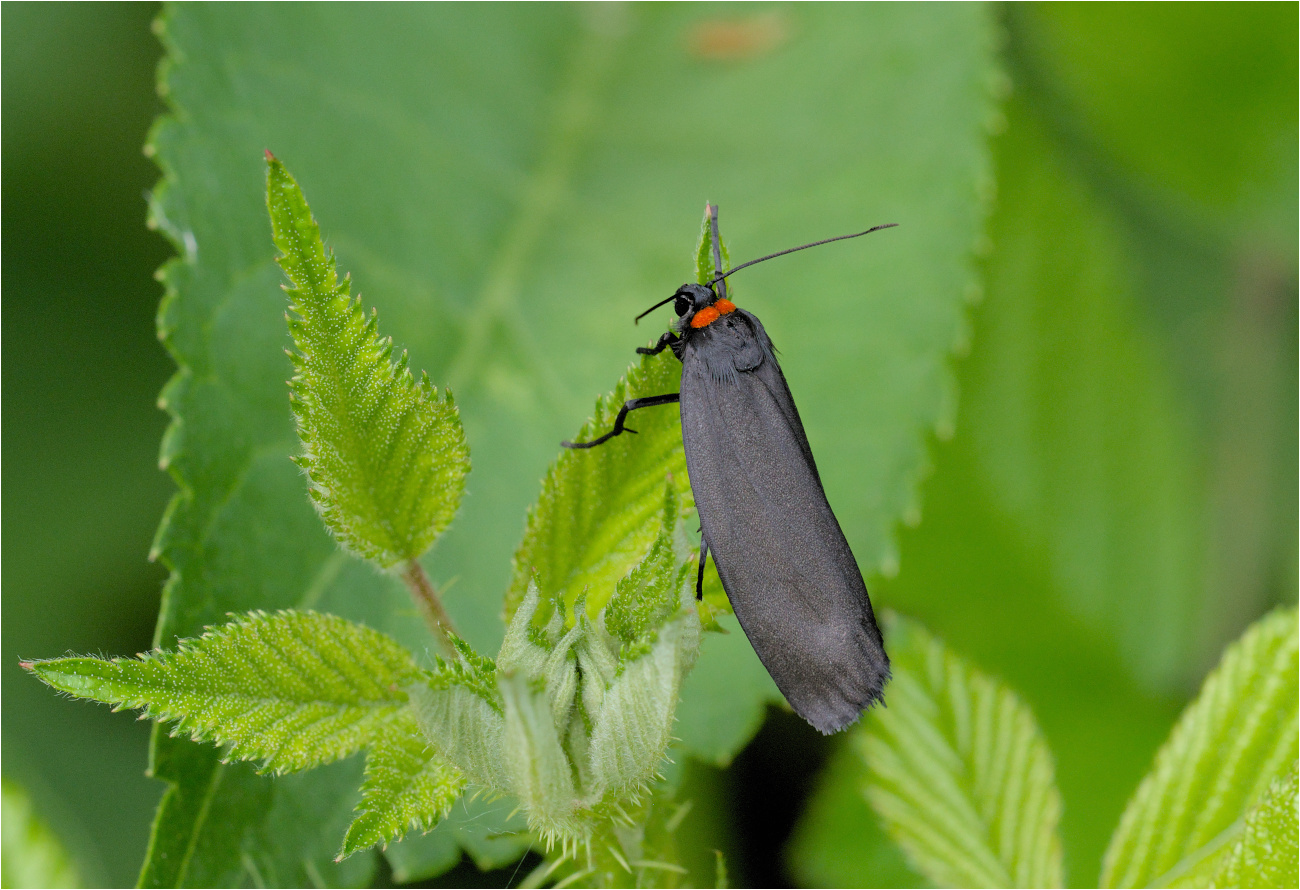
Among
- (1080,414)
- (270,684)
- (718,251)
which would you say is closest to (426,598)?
(270,684)

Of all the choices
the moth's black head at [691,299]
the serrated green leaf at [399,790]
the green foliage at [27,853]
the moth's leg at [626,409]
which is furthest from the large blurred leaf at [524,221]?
the moth's leg at [626,409]

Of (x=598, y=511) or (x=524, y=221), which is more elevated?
(x=524, y=221)


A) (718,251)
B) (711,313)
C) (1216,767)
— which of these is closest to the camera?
(1216,767)

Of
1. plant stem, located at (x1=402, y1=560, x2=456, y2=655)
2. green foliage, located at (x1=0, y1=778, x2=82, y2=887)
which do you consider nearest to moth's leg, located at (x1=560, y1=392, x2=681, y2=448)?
plant stem, located at (x1=402, y1=560, x2=456, y2=655)

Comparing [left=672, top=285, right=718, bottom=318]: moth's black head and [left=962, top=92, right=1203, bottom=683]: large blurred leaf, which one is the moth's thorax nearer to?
[left=672, top=285, right=718, bottom=318]: moth's black head

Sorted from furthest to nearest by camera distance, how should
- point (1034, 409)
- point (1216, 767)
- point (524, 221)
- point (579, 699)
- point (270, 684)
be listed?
point (1034, 409) < point (524, 221) < point (1216, 767) < point (270, 684) < point (579, 699)

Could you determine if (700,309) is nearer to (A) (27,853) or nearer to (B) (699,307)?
(B) (699,307)

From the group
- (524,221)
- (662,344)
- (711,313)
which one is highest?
(524,221)
